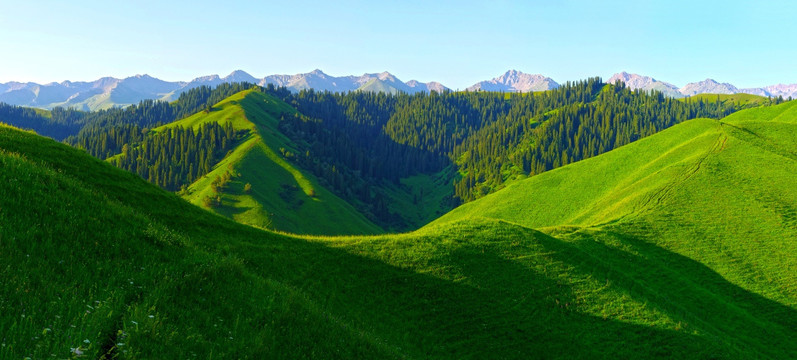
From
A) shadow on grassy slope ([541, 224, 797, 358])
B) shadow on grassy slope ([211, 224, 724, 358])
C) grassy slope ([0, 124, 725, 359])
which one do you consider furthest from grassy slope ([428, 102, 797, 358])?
grassy slope ([0, 124, 725, 359])

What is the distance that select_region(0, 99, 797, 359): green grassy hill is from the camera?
11.6 meters

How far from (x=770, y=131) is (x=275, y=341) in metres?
139

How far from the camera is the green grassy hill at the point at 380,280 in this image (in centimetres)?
1160

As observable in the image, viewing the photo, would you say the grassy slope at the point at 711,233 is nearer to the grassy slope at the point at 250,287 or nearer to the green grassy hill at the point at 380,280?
the green grassy hill at the point at 380,280

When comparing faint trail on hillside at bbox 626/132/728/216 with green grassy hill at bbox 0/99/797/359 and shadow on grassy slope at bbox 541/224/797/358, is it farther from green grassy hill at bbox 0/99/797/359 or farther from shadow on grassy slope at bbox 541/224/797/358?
shadow on grassy slope at bbox 541/224/797/358

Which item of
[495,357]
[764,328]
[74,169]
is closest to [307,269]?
[495,357]

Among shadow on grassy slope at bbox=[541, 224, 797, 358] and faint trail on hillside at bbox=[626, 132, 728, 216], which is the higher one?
faint trail on hillside at bbox=[626, 132, 728, 216]

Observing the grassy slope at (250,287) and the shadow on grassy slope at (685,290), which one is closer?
the grassy slope at (250,287)

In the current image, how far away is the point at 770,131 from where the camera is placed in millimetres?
104875

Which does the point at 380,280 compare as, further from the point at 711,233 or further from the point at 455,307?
the point at 711,233

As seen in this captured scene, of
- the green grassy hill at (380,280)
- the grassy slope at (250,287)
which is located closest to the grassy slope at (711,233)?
the green grassy hill at (380,280)

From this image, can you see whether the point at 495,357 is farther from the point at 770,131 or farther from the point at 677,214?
the point at 770,131

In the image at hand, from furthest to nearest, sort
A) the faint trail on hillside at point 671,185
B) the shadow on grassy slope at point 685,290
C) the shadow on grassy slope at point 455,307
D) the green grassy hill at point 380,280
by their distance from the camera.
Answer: the faint trail on hillside at point 671,185
the shadow on grassy slope at point 685,290
the shadow on grassy slope at point 455,307
the green grassy hill at point 380,280

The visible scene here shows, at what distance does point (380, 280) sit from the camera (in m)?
30.9
